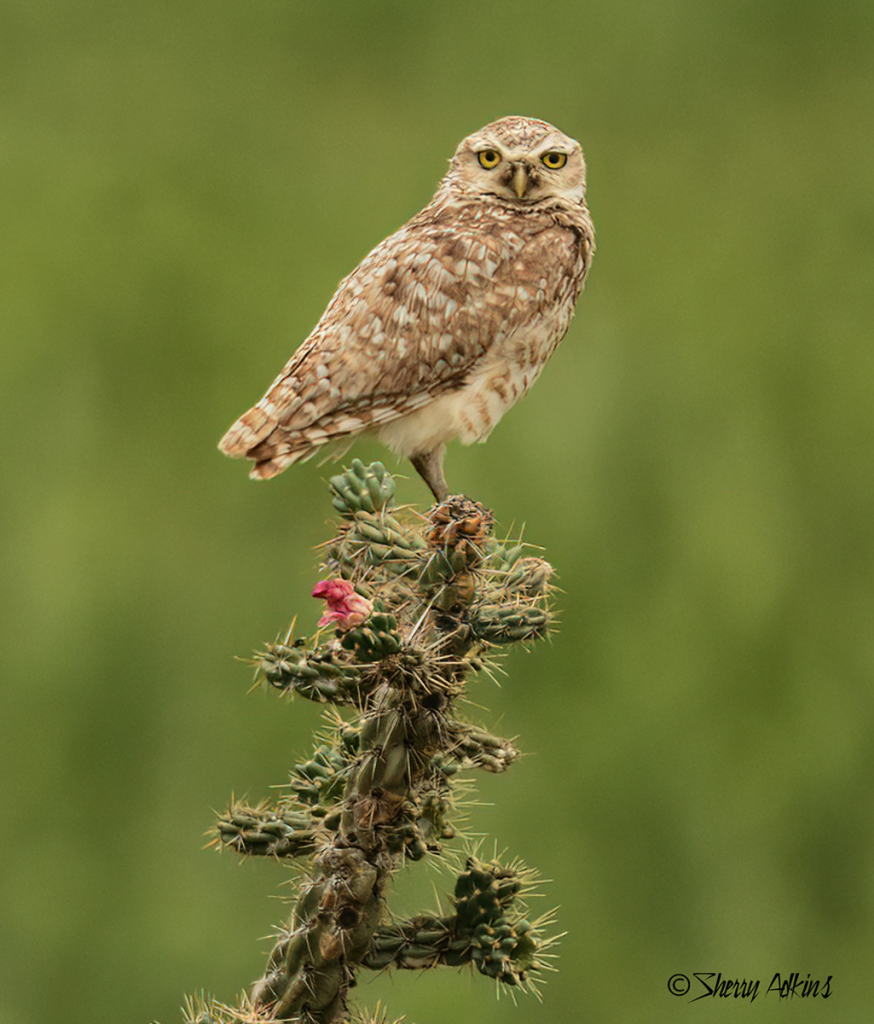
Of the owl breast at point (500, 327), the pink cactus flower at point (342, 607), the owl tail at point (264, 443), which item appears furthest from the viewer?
the owl breast at point (500, 327)

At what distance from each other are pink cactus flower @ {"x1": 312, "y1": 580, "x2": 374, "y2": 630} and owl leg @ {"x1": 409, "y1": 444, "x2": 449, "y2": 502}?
1082 millimetres

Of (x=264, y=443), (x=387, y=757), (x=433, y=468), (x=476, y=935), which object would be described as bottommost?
(x=476, y=935)

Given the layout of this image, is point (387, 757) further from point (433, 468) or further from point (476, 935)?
point (433, 468)

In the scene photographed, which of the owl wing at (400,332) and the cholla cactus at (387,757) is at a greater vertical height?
the owl wing at (400,332)

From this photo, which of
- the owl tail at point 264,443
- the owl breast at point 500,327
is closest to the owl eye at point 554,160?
the owl breast at point 500,327

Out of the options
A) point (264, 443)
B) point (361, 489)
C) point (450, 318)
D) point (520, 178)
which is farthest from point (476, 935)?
point (520, 178)

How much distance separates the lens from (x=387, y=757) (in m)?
2.18

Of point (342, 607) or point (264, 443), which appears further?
point (264, 443)

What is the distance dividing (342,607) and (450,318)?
1081 mm

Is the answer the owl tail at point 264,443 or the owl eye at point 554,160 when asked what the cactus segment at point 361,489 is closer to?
the owl tail at point 264,443

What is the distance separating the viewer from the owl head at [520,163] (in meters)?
3.21

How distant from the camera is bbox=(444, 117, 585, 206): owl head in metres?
3.21

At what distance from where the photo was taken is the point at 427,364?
118 inches

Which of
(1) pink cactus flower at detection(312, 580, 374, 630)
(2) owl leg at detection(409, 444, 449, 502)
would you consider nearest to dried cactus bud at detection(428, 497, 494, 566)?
(1) pink cactus flower at detection(312, 580, 374, 630)
